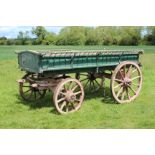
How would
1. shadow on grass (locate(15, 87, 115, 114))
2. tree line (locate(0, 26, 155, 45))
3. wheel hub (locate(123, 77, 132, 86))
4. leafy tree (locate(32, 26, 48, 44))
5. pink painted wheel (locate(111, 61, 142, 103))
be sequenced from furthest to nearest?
wheel hub (locate(123, 77, 132, 86))
pink painted wheel (locate(111, 61, 142, 103))
shadow on grass (locate(15, 87, 115, 114))
tree line (locate(0, 26, 155, 45))
leafy tree (locate(32, 26, 48, 44))

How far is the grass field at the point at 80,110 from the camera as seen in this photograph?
8.79 metres

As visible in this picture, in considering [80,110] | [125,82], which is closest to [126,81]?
[125,82]

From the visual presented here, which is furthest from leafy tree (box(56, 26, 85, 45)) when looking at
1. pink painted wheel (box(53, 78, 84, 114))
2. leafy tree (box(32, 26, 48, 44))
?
pink painted wheel (box(53, 78, 84, 114))

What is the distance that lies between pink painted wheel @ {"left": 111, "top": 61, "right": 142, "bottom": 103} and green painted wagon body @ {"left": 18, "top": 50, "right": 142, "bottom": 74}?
0.20 meters

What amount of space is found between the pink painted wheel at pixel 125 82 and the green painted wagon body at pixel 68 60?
20 cm

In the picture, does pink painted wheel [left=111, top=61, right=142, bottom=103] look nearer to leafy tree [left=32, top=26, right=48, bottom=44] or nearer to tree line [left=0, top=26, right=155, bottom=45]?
tree line [left=0, top=26, right=155, bottom=45]

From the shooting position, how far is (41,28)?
8891 millimetres

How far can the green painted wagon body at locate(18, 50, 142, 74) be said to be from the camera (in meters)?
8.77

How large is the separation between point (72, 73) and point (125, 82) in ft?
4.13

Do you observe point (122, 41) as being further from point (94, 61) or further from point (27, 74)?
point (27, 74)

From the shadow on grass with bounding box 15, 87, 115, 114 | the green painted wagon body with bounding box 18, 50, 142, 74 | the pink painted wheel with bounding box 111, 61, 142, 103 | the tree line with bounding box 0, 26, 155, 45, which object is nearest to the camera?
the green painted wagon body with bounding box 18, 50, 142, 74

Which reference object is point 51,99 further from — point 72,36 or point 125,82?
point 125,82

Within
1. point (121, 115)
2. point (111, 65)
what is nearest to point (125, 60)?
point (111, 65)

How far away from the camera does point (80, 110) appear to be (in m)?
9.33
